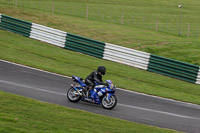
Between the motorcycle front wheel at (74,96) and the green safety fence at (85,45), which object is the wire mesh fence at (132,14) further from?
the motorcycle front wheel at (74,96)

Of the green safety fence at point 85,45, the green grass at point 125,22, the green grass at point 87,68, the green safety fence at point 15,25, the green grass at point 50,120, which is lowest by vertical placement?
the green grass at point 50,120

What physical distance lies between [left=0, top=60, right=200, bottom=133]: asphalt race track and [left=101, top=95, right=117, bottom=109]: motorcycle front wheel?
18cm

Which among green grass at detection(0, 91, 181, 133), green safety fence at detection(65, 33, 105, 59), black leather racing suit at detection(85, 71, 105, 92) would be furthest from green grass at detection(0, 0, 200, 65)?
green grass at detection(0, 91, 181, 133)

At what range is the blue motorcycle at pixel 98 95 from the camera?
44.1ft

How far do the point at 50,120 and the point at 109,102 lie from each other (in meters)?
3.78

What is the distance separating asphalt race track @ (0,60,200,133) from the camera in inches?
508

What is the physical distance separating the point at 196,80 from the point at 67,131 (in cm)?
1394

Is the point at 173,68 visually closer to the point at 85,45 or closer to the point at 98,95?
the point at 85,45

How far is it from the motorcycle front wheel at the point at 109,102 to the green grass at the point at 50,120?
1562 mm

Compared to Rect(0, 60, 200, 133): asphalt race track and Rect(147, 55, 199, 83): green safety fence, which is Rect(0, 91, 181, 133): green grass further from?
Rect(147, 55, 199, 83): green safety fence

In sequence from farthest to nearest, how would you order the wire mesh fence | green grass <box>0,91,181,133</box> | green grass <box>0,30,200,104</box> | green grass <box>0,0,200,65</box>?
the wire mesh fence → green grass <box>0,0,200,65</box> → green grass <box>0,30,200,104</box> → green grass <box>0,91,181,133</box>

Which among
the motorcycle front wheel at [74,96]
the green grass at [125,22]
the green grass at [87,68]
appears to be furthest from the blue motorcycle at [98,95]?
→ the green grass at [125,22]

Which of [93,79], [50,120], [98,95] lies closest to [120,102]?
[98,95]

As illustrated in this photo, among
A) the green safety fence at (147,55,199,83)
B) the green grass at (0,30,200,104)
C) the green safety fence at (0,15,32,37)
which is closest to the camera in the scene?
the green grass at (0,30,200,104)
